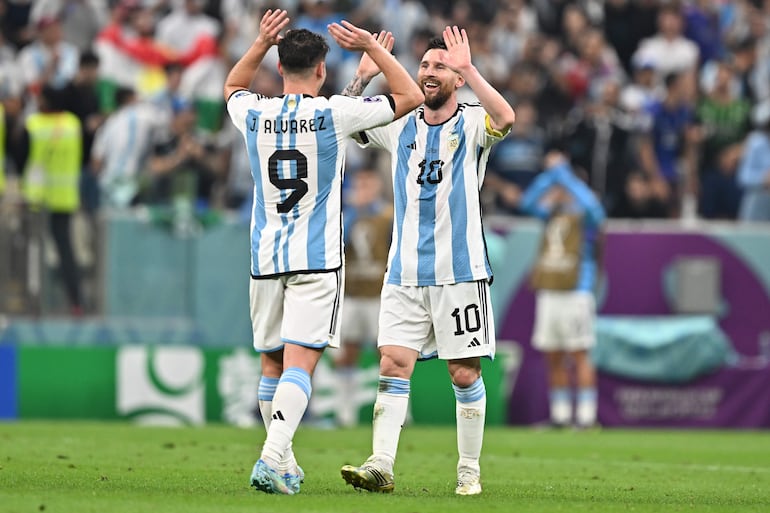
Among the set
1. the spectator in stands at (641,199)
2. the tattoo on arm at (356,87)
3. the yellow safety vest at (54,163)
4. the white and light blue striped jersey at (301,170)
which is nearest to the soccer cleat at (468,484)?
the white and light blue striped jersey at (301,170)

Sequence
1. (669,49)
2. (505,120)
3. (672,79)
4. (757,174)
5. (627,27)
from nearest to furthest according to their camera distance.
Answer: (505,120)
(757,174)
(672,79)
(669,49)
(627,27)

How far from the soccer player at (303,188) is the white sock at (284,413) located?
0.12 ft

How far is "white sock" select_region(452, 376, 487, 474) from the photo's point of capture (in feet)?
30.5

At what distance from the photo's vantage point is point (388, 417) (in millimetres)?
9062

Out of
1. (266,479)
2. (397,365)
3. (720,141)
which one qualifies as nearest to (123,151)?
(720,141)

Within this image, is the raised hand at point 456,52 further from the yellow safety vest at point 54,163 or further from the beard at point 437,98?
the yellow safety vest at point 54,163

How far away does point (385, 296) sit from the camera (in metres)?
9.39

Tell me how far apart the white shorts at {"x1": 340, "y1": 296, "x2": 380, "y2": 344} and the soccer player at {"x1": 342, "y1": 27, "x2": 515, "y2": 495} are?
27.5 feet

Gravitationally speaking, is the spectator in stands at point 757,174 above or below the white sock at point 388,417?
above

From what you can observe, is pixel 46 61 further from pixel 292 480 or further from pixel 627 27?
pixel 292 480

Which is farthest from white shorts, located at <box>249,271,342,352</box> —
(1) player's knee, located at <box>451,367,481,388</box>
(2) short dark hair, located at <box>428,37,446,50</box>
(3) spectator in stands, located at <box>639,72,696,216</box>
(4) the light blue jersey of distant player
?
(3) spectator in stands, located at <box>639,72,696,216</box>

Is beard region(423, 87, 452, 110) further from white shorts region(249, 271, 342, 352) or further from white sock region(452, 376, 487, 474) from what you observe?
white sock region(452, 376, 487, 474)

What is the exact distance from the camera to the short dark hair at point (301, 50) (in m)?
8.65

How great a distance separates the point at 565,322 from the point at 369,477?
915cm
